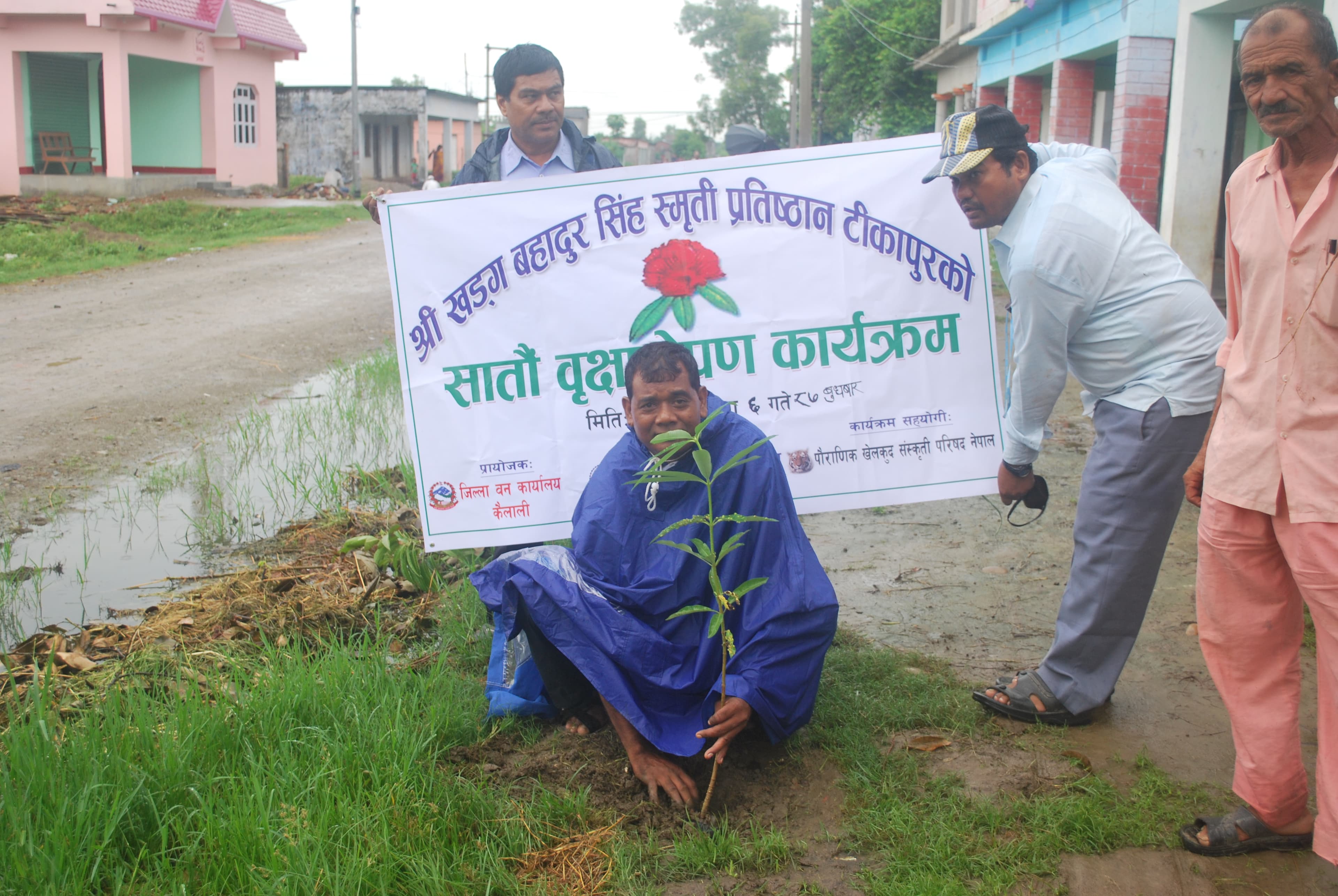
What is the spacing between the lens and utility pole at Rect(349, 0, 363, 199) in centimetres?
3102

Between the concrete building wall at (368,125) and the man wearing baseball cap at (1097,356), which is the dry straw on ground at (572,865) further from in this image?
the concrete building wall at (368,125)

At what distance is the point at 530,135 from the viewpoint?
3.87m

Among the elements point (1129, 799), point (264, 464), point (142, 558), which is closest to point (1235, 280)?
point (1129, 799)

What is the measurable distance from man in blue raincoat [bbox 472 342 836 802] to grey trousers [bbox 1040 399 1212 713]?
0.82m

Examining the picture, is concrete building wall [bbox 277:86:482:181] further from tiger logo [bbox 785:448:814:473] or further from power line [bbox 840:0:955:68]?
tiger logo [bbox 785:448:814:473]

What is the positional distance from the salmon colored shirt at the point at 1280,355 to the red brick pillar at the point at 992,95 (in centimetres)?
1833

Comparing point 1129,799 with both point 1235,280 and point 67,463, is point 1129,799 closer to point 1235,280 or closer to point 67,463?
point 1235,280

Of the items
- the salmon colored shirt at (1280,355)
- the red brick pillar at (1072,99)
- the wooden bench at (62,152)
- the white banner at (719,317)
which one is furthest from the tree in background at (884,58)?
the salmon colored shirt at (1280,355)

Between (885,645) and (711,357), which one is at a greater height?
(711,357)

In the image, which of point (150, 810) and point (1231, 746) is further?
point (1231, 746)

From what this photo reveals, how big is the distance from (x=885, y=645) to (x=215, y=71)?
24.8m

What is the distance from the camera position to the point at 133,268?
1330cm

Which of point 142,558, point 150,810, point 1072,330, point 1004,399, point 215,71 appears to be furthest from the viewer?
point 215,71

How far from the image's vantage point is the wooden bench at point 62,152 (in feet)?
69.3
